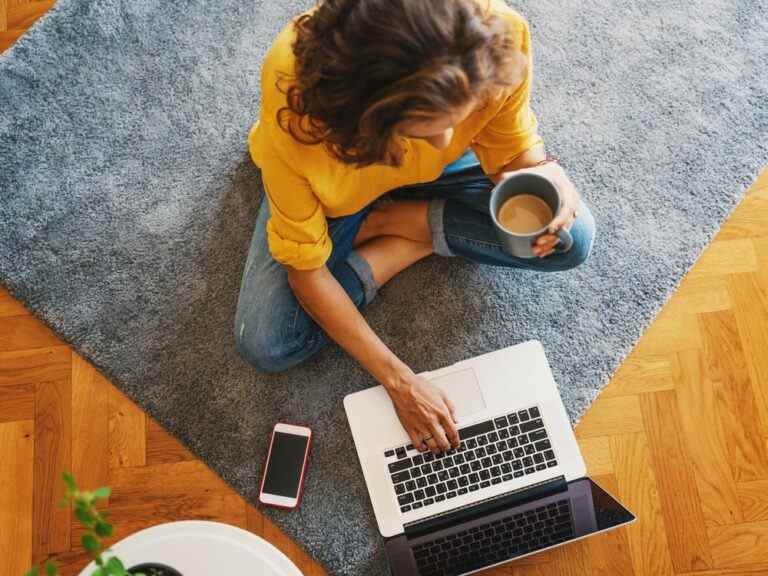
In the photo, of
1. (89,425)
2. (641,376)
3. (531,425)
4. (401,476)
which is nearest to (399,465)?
(401,476)

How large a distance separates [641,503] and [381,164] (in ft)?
2.54

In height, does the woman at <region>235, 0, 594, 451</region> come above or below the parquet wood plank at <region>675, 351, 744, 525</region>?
above

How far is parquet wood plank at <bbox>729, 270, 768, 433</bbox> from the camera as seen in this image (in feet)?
4.12

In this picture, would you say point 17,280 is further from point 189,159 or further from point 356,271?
point 356,271

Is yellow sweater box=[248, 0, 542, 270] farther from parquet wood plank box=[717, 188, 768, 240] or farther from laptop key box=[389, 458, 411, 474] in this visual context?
parquet wood plank box=[717, 188, 768, 240]

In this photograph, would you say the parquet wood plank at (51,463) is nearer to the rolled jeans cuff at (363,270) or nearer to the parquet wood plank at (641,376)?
the rolled jeans cuff at (363,270)

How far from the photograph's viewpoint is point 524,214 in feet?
3.02

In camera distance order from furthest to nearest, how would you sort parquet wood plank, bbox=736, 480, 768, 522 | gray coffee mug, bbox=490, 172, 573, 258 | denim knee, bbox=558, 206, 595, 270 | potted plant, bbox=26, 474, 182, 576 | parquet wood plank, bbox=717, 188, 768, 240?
parquet wood plank, bbox=717, 188, 768, 240 < parquet wood plank, bbox=736, 480, 768, 522 < denim knee, bbox=558, 206, 595, 270 < gray coffee mug, bbox=490, 172, 573, 258 < potted plant, bbox=26, 474, 182, 576

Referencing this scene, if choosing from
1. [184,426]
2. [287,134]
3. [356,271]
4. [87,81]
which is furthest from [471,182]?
[87,81]

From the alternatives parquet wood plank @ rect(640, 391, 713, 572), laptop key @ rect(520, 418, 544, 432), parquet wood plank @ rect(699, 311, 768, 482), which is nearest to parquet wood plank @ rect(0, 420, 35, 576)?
laptop key @ rect(520, 418, 544, 432)

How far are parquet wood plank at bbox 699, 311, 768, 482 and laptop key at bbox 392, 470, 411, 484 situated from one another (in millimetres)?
574

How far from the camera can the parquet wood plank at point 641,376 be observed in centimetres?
125

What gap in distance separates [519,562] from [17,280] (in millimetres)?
1050

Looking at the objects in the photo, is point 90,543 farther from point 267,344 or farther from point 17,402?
point 17,402
